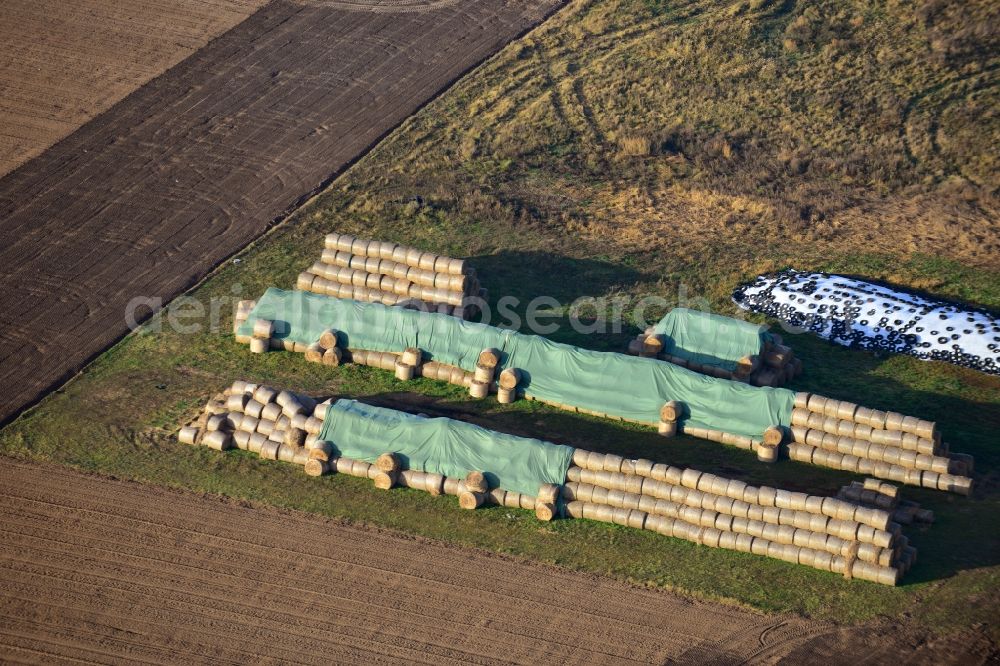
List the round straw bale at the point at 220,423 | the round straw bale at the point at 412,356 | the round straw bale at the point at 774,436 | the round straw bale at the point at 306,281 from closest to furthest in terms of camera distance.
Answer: the round straw bale at the point at 774,436, the round straw bale at the point at 220,423, the round straw bale at the point at 412,356, the round straw bale at the point at 306,281

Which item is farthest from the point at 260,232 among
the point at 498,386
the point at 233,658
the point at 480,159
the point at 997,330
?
the point at 997,330

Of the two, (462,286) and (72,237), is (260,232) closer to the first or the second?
(72,237)

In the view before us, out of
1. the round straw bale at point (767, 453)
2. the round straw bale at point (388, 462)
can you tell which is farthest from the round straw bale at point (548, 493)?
the round straw bale at point (767, 453)

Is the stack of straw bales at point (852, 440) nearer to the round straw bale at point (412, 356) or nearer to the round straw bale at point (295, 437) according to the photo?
the round straw bale at point (412, 356)

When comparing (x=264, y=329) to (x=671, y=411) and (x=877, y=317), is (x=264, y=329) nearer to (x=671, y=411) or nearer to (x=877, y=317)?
(x=671, y=411)

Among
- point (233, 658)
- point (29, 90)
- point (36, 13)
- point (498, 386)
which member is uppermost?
point (36, 13)

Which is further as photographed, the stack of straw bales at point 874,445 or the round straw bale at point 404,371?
the round straw bale at point 404,371

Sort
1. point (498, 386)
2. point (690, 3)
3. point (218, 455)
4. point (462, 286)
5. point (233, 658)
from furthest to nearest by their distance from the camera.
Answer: point (690, 3) → point (462, 286) → point (498, 386) → point (218, 455) → point (233, 658)
